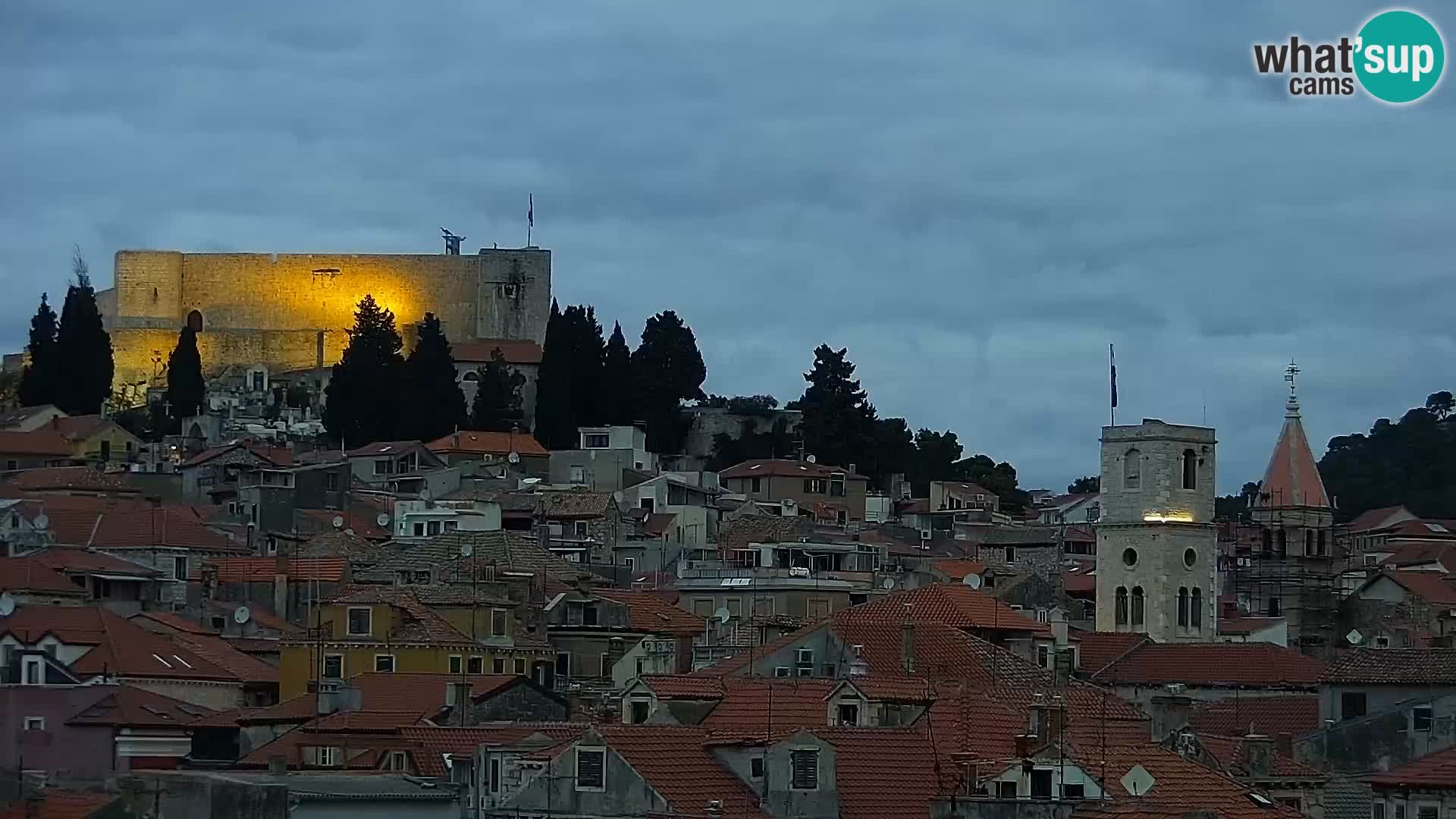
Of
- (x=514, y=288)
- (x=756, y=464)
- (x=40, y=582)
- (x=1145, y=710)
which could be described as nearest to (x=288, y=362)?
(x=514, y=288)

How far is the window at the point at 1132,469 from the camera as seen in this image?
8925 cm

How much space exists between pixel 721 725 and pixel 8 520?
41.1m

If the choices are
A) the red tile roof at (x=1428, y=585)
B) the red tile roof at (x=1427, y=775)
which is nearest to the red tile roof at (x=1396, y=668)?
the red tile roof at (x=1427, y=775)

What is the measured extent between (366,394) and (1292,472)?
116 ft

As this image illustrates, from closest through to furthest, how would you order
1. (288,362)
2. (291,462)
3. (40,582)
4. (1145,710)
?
(1145,710)
(40,582)
(291,462)
(288,362)

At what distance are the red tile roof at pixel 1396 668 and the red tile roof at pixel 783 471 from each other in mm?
59832

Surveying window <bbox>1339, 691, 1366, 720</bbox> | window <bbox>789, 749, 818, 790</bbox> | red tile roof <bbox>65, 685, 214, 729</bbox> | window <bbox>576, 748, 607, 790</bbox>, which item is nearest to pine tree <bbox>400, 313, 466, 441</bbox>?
red tile roof <bbox>65, 685, 214, 729</bbox>

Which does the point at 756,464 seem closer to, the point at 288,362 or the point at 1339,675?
the point at 288,362

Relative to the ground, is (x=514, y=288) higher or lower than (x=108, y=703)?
higher

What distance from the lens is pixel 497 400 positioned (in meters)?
127

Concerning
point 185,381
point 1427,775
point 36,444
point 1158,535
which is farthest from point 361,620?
point 185,381

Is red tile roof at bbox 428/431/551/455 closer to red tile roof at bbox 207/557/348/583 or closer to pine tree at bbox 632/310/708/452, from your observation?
pine tree at bbox 632/310/708/452

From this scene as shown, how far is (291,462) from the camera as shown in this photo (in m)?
106

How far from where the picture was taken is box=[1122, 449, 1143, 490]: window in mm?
89250
